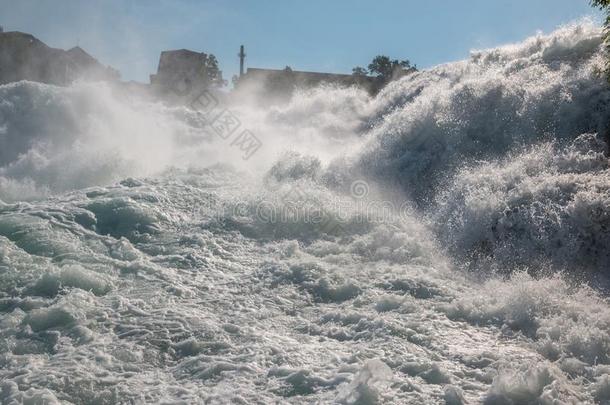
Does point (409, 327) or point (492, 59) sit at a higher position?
point (492, 59)

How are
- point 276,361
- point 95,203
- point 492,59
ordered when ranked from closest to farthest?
point 276,361 < point 95,203 < point 492,59

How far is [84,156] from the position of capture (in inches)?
451

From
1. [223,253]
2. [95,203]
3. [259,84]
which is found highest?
[259,84]

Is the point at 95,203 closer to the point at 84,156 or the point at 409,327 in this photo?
the point at 84,156

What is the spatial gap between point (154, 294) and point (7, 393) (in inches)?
74.0

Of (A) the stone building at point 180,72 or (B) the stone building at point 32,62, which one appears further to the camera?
(A) the stone building at point 180,72

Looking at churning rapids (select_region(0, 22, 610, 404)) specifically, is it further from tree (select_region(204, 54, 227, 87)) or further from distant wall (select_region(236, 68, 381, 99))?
tree (select_region(204, 54, 227, 87))

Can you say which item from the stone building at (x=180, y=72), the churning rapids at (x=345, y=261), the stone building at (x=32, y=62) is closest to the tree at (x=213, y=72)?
the stone building at (x=180, y=72)

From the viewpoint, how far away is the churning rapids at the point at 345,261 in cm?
402

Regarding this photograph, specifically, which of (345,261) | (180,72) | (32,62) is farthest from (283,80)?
(345,261)

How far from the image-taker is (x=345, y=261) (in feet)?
22.1

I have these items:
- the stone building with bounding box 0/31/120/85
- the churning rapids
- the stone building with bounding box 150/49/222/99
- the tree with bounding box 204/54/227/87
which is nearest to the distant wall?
the stone building with bounding box 150/49/222/99

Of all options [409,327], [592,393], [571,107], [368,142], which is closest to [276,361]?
[409,327]

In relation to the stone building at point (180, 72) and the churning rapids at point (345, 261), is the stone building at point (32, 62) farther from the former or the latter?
the churning rapids at point (345, 261)
